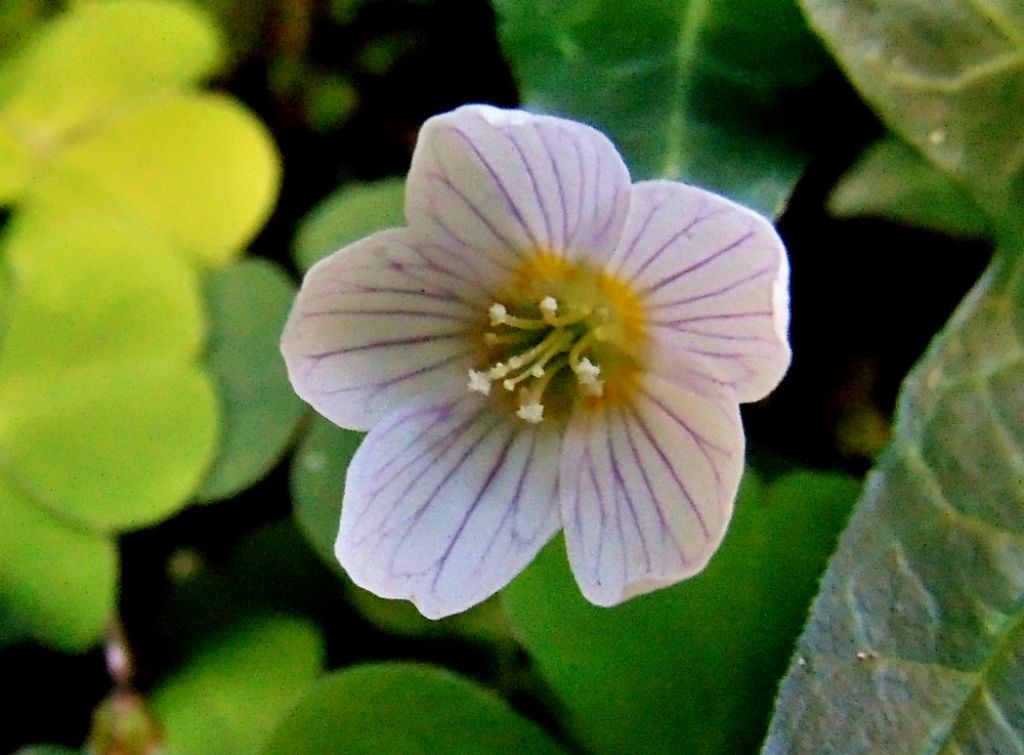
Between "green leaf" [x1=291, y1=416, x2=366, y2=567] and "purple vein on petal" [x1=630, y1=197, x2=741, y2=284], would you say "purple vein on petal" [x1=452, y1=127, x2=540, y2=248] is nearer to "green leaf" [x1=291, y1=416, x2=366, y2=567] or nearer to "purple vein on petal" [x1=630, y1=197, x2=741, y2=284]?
"purple vein on petal" [x1=630, y1=197, x2=741, y2=284]

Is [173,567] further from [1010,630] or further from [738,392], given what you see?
[1010,630]

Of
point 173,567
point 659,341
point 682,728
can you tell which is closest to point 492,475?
point 659,341

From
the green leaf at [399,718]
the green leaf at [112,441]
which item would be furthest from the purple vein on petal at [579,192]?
the green leaf at [112,441]

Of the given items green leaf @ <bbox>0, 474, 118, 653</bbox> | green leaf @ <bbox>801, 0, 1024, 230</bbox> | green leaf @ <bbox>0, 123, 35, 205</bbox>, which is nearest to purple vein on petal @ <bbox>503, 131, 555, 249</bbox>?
green leaf @ <bbox>801, 0, 1024, 230</bbox>

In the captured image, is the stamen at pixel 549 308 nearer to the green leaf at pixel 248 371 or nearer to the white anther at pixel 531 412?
the white anther at pixel 531 412

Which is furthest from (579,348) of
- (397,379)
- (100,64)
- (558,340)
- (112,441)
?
(100,64)

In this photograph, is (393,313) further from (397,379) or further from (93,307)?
(93,307)

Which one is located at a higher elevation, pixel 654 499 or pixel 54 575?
pixel 654 499
